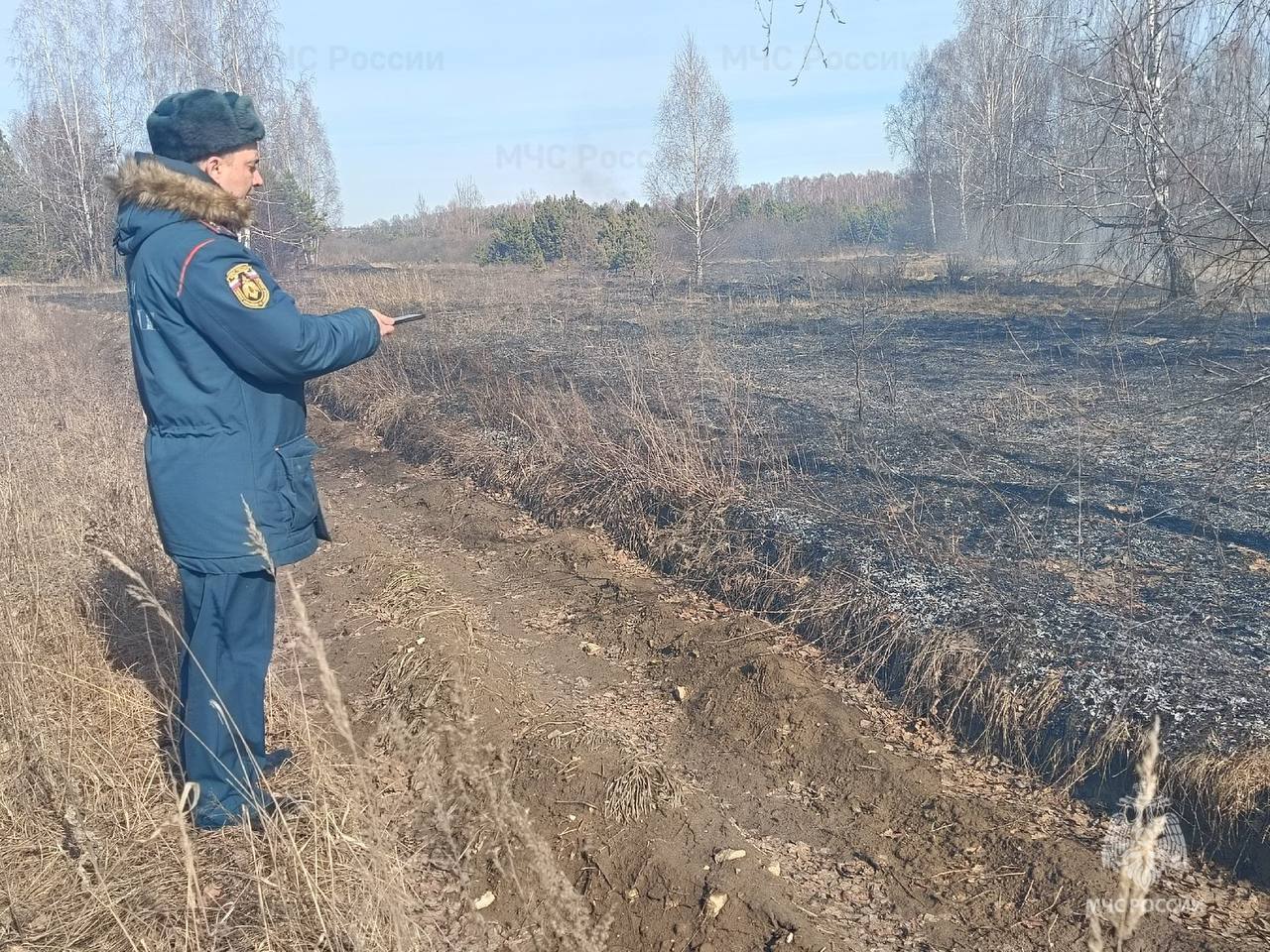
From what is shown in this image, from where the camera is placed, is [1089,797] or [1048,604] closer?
[1089,797]

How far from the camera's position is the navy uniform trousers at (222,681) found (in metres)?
2.71

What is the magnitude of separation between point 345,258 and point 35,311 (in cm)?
2073

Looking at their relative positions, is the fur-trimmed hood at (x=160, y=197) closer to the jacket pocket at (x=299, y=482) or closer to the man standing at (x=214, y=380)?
the man standing at (x=214, y=380)

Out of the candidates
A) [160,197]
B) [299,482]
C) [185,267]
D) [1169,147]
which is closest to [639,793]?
[299,482]

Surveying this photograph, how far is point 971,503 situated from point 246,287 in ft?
14.9

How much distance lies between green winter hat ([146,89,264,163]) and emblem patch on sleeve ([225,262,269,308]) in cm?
37

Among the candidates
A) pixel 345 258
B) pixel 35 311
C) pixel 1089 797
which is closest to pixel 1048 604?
pixel 1089 797

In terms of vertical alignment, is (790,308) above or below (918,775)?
above

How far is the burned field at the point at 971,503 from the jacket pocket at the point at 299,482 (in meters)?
2.49

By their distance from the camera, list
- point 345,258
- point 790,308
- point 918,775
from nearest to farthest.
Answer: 1. point 918,775
2. point 790,308
3. point 345,258

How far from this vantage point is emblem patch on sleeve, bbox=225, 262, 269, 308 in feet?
8.32

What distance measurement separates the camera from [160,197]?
2.57 meters

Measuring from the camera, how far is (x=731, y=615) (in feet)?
15.5

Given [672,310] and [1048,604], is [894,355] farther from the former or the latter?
[1048,604]
